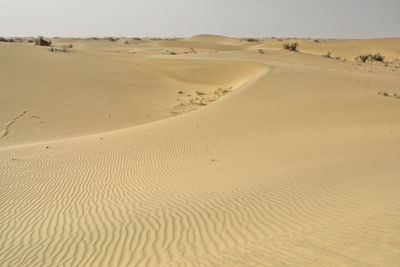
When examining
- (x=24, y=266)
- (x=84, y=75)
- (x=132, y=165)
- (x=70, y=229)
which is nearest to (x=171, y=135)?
(x=132, y=165)

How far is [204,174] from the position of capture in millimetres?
9281

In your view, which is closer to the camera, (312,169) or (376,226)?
(376,226)

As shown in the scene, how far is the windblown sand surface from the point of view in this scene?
5.45 meters

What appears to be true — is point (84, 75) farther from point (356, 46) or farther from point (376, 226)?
point (356, 46)

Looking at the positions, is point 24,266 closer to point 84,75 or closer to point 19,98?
point 19,98

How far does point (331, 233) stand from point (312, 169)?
359 cm

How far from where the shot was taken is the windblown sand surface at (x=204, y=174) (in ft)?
17.9

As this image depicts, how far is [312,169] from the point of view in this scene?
345 inches

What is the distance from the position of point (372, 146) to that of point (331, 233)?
6001 mm

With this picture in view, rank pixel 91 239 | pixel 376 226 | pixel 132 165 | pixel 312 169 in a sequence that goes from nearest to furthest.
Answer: pixel 376 226
pixel 91 239
pixel 312 169
pixel 132 165

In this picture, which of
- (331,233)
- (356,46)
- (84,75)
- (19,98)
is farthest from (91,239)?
(356,46)

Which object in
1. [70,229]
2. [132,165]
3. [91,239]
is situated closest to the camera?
[91,239]

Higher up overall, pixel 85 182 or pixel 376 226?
pixel 376 226

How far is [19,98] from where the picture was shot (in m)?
19.5
